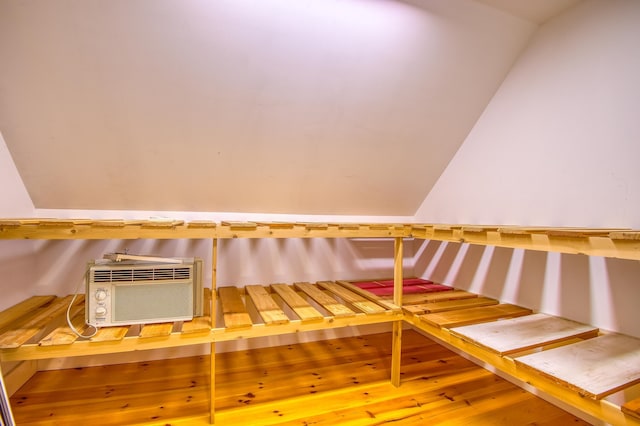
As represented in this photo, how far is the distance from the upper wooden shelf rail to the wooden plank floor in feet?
2.78

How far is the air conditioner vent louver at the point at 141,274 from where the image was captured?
152 cm

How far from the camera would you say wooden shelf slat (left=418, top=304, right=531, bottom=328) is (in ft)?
5.47

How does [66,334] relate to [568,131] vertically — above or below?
below

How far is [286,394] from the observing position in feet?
5.94

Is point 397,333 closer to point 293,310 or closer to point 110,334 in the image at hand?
point 293,310

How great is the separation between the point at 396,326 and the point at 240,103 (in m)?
1.49

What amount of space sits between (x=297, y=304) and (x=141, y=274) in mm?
799

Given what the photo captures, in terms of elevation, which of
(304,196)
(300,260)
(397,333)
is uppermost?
(304,196)

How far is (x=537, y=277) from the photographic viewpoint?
6.27 feet

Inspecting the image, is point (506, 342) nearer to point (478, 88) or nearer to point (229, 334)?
point (229, 334)

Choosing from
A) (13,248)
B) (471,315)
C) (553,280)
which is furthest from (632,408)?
(13,248)

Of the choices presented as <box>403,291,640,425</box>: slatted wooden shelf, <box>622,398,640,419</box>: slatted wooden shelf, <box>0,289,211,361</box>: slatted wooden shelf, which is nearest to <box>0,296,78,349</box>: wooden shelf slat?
<box>0,289,211,361</box>: slatted wooden shelf

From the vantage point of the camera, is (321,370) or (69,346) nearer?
(69,346)

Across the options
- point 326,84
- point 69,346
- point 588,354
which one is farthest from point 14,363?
point 588,354
